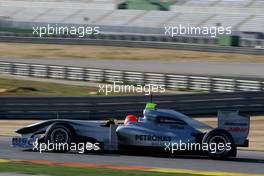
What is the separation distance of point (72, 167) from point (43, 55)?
39.0 m

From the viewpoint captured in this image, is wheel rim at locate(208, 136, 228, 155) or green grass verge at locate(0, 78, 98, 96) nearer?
wheel rim at locate(208, 136, 228, 155)

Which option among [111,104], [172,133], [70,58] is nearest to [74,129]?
[172,133]

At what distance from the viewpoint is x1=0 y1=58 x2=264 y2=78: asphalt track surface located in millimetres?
40312

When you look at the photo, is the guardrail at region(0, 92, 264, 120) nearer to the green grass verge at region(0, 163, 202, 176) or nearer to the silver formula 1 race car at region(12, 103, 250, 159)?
the silver formula 1 race car at region(12, 103, 250, 159)

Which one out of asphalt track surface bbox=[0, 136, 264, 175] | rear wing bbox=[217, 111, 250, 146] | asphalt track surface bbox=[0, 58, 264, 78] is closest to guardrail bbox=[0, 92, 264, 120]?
asphalt track surface bbox=[0, 136, 264, 175]

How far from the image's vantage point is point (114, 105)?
2469 centimetres

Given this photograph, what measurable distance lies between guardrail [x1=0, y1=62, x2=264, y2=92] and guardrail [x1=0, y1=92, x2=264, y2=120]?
9.83 feet

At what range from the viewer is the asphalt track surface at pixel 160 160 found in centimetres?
1424

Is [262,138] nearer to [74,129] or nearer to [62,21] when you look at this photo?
[74,129]
